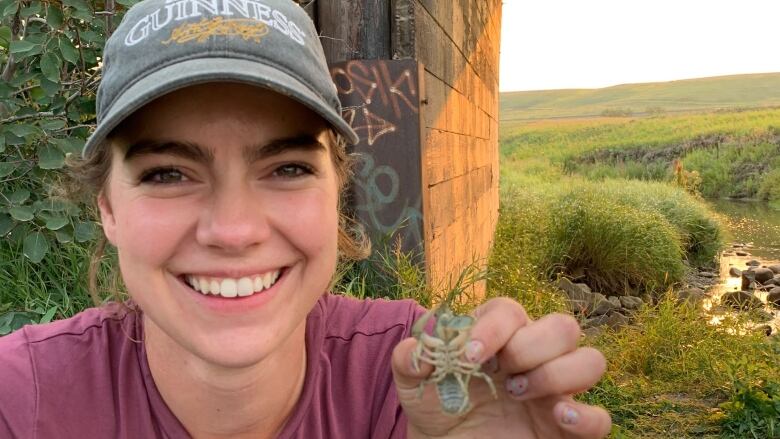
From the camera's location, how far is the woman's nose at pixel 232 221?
1.51 metres

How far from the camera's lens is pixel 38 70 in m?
3.33

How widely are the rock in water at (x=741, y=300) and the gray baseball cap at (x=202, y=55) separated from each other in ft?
35.7

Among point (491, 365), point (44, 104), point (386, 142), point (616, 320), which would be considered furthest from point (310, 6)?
point (616, 320)

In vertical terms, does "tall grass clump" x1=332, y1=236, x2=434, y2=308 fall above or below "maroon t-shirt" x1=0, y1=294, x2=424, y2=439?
below

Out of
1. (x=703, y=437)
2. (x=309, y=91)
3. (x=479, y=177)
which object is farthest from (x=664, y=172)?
(x=309, y=91)

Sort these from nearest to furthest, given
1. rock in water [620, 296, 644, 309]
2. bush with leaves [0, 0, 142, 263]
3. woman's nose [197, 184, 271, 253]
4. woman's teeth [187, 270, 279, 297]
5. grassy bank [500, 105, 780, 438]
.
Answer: woman's nose [197, 184, 271, 253], woman's teeth [187, 270, 279, 297], bush with leaves [0, 0, 142, 263], grassy bank [500, 105, 780, 438], rock in water [620, 296, 644, 309]

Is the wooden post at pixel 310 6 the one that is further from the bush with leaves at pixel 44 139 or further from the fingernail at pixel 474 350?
the fingernail at pixel 474 350

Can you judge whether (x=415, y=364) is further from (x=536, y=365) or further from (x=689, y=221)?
(x=689, y=221)

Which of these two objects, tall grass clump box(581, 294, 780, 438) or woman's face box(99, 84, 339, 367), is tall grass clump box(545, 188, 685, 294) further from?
woman's face box(99, 84, 339, 367)

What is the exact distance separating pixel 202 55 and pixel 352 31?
2813 mm

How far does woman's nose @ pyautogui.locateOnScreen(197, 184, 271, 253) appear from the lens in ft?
4.96

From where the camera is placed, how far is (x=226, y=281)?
1.62 metres

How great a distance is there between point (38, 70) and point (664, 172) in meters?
29.8

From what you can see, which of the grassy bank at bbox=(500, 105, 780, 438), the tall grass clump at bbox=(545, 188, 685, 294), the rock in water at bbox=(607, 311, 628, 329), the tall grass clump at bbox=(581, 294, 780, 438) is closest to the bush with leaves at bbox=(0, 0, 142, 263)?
the grassy bank at bbox=(500, 105, 780, 438)
